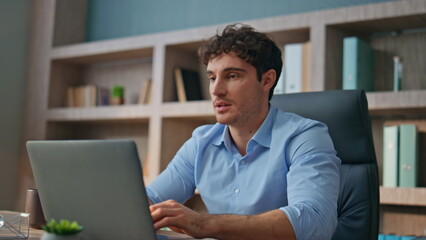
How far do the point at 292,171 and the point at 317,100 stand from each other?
0.35 m

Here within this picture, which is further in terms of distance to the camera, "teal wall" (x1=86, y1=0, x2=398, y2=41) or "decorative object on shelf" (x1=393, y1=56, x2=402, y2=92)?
"teal wall" (x1=86, y1=0, x2=398, y2=41)

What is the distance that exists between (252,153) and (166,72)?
1.56 meters

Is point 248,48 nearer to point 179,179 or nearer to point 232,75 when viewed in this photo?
point 232,75

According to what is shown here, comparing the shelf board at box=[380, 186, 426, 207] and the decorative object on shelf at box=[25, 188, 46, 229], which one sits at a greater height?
the decorative object on shelf at box=[25, 188, 46, 229]

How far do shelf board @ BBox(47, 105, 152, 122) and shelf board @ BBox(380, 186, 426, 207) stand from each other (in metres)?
1.34

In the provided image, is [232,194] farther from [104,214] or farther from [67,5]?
[67,5]

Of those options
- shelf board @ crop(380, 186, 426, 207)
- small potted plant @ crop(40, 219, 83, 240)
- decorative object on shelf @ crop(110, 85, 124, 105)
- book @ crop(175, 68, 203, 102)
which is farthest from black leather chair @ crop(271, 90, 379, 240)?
decorative object on shelf @ crop(110, 85, 124, 105)

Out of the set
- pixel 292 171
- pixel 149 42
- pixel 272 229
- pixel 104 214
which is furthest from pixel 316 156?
pixel 149 42

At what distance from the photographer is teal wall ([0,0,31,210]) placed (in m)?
3.54

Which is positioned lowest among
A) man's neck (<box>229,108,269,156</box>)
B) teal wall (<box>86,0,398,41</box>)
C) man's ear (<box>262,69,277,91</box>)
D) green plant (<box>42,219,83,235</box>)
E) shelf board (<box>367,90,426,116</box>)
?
green plant (<box>42,219,83,235</box>)

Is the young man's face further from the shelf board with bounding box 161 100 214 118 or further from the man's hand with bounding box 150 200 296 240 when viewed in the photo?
the shelf board with bounding box 161 100 214 118

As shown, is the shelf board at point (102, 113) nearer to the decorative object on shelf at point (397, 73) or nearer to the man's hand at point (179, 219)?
the decorative object on shelf at point (397, 73)

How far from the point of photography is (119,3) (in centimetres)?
362

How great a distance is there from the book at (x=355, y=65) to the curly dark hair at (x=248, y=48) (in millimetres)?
829
